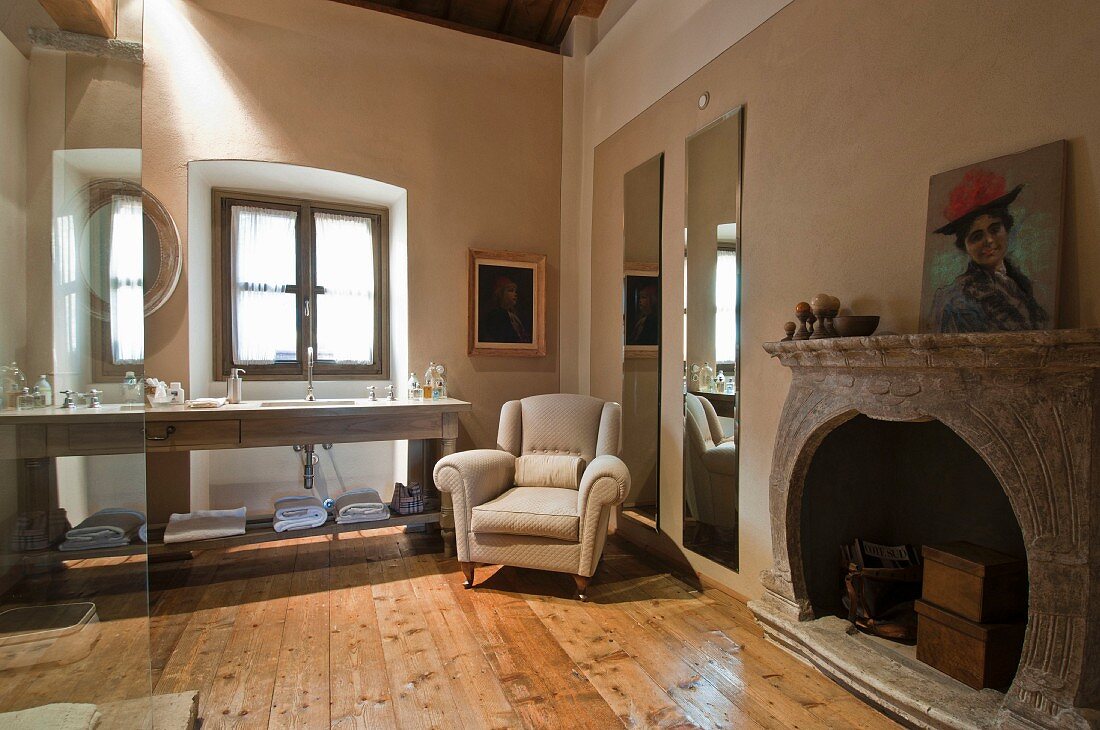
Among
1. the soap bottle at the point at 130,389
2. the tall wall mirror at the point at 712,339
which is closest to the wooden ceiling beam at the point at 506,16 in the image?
the tall wall mirror at the point at 712,339

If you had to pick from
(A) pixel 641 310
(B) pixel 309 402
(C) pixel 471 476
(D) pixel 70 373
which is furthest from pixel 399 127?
(D) pixel 70 373

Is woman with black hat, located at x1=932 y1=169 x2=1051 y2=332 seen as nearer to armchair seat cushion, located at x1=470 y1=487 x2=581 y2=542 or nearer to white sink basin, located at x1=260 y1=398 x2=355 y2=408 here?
armchair seat cushion, located at x1=470 y1=487 x2=581 y2=542

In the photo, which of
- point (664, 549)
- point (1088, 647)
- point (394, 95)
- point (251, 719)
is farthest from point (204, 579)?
point (1088, 647)

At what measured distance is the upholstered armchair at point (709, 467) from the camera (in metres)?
2.83

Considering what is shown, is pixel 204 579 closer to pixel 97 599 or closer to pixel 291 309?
pixel 291 309

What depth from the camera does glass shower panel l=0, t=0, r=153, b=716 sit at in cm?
101

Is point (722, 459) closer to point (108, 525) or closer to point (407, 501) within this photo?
point (407, 501)

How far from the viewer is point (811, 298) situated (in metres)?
2.39

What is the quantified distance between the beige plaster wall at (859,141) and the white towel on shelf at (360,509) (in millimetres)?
1774

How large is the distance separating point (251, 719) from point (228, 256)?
9.98ft

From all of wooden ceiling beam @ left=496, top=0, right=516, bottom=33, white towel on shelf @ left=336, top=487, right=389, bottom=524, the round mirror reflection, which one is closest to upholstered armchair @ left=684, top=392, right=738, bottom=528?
white towel on shelf @ left=336, top=487, right=389, bottom=524

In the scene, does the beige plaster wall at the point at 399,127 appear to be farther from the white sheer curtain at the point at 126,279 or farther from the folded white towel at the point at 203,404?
the white sheer curtain at the point at 126,279

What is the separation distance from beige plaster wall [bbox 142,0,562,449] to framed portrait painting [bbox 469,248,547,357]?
3.7 inches

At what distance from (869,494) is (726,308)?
1073 millimetres
